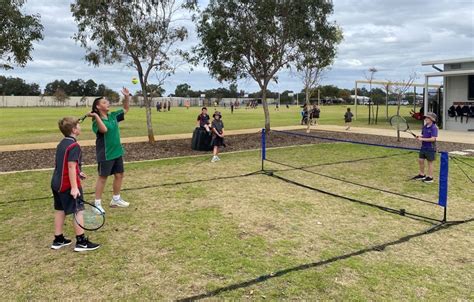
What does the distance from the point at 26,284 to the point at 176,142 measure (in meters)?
12.1

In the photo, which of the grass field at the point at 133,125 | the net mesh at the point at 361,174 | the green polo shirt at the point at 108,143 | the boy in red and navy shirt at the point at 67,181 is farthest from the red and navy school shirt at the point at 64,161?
the grass field at the point at 133,125

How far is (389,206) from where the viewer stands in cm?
693

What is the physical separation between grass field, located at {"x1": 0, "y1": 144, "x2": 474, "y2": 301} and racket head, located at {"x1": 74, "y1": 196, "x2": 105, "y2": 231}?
0.30m

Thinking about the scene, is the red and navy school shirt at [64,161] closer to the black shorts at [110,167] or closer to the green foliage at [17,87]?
the black shorts at [110,167]

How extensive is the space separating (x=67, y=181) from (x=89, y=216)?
23.4 inches

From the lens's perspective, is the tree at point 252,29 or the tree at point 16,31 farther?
the tree at point 252,29

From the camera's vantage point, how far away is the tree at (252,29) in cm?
1578

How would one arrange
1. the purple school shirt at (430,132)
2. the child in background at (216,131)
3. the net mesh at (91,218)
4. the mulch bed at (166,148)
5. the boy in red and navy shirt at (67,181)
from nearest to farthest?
the boy in red and navy shirt at (67,181)
the net mesh at (91,218)
the purple school shirt at (430,132)
the mulch bed at (166,148)
the child in background at (216,131)

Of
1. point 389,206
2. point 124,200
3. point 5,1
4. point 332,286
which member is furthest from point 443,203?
point 5,1

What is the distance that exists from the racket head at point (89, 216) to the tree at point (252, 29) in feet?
39.8

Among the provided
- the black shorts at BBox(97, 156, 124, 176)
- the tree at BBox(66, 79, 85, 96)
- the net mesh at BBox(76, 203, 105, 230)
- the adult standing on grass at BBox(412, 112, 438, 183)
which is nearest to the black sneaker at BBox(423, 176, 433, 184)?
the adult standing on grass at BBox(412, 112, 438, 183)

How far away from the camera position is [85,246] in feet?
16.2

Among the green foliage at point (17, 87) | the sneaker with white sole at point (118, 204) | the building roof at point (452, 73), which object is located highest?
the green foliage at point (17, 87)

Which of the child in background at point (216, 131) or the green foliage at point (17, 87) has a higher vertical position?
the green foliage at point (17, 87)
